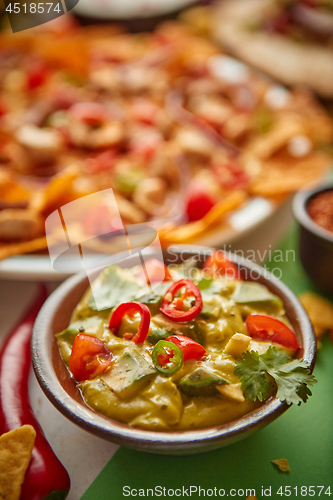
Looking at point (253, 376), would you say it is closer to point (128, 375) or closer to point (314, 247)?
point (128, 375)

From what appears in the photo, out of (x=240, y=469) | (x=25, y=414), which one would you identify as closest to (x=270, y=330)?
(x=240, y=469)

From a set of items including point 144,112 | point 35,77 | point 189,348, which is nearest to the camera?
point 189,348

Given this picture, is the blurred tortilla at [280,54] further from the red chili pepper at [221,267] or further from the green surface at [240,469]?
the green surface at [240,469]

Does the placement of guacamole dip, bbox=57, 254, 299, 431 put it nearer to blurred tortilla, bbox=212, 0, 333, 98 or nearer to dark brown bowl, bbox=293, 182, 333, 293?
dark brown bowl, bbox=293, 182, 333, 293

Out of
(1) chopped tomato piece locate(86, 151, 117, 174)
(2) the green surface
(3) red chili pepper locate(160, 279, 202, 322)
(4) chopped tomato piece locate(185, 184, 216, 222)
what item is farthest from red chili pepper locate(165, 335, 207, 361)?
(1) chopped tomato piece locate(86, 151, 117, 174)

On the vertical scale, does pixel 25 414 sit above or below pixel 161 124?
above

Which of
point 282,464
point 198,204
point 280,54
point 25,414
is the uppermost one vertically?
point 25,414

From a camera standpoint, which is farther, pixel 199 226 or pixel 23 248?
pixel 199 226

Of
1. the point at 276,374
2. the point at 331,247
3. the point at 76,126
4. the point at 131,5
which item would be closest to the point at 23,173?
the point at 76,126
